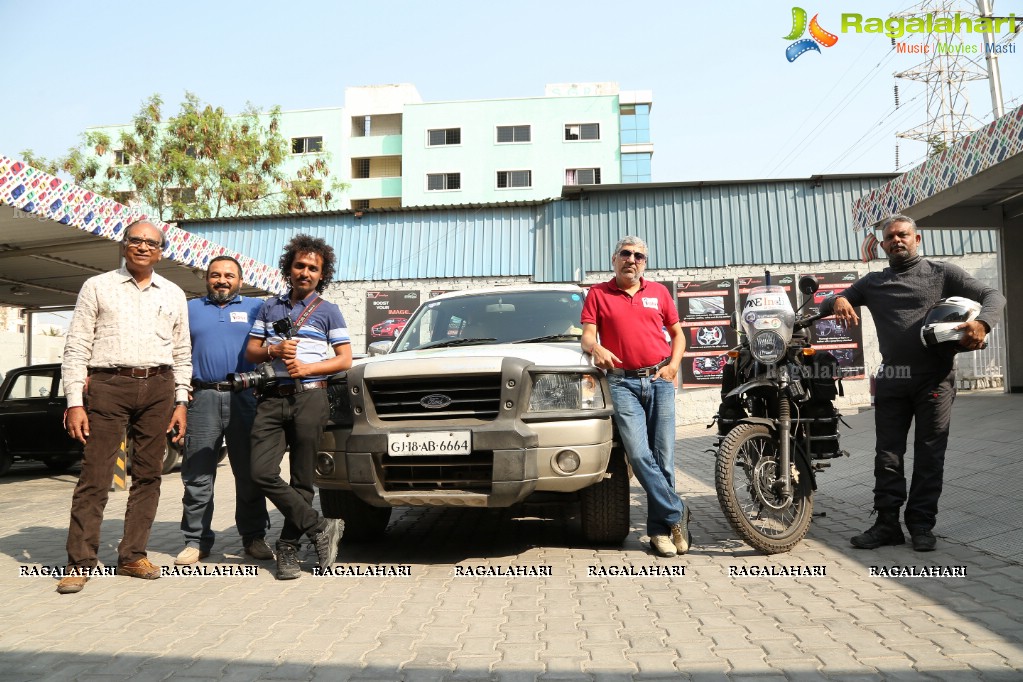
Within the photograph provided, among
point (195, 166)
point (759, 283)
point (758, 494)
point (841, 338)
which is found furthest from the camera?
point (195, 166)

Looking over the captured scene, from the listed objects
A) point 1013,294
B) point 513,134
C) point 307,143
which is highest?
point 307,143

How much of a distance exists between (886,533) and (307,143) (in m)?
43.5

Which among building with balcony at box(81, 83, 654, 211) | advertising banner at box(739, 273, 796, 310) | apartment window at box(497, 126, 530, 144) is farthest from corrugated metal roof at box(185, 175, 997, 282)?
apartment window at box(497, 126, 530, 144)

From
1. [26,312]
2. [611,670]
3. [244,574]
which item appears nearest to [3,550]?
[244,574]

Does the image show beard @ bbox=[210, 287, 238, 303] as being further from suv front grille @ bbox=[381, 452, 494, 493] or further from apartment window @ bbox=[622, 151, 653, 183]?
apartment window @ bbox=[622, 151, 653, 183]

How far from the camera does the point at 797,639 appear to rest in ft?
11.5

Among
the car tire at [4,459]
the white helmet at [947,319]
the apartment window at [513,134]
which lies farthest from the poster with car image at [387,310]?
the apartment window at [513,134]

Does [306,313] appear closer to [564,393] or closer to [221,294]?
[221,294]

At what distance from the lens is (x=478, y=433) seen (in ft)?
15.9

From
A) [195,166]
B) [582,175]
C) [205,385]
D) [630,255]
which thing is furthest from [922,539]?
[582,175]

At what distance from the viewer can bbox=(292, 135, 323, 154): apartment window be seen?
44.5 meters

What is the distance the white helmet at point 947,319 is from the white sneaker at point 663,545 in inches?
79.5

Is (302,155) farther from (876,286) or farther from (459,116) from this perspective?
(876,286)

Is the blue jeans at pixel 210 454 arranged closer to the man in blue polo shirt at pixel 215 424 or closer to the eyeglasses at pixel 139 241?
the man in blue polo shirt at pixel 215 424
